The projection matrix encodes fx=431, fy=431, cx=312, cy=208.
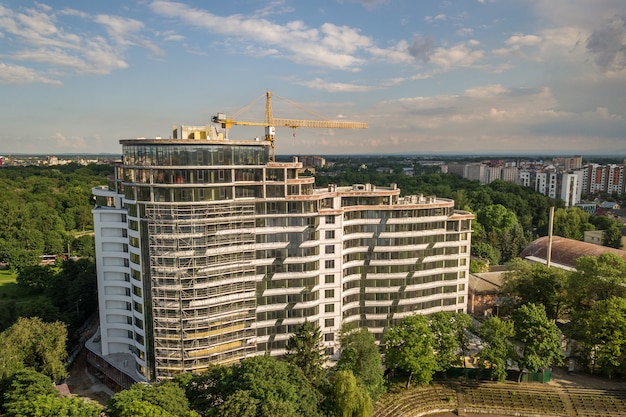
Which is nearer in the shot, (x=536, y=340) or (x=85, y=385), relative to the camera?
(x=536, y=340)

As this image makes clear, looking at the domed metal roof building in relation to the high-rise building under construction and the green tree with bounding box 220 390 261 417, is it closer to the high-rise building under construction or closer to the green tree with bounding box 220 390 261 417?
the high-rise building under construction

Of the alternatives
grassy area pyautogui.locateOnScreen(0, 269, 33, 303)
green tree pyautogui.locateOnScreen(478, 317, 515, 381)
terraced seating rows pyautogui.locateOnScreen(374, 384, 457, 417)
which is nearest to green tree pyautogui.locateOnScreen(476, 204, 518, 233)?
green tree pyautogui.locateOnScreen(478, 317, 515, 381)

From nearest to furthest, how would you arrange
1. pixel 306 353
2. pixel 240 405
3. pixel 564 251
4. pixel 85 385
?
pixel 240 405, pixel 306 353, pixel 85 385, pixel 564 251

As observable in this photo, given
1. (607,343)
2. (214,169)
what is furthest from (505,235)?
(214,169)

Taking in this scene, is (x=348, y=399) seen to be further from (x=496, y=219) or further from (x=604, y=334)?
(x=496, y=219)

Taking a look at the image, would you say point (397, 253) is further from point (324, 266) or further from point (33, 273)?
point (33, 273)

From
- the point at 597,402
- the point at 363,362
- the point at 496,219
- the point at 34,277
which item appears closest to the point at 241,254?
the point at 363,362
